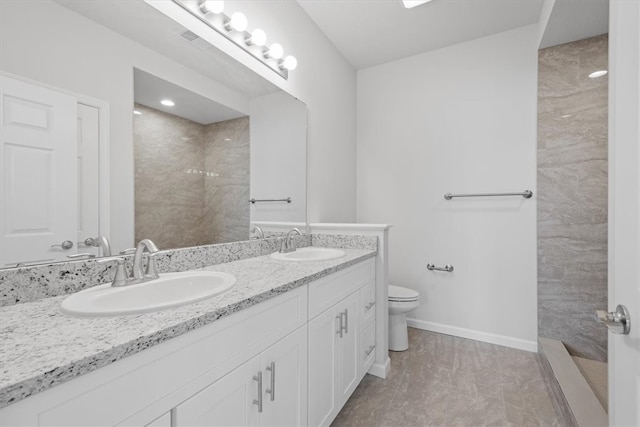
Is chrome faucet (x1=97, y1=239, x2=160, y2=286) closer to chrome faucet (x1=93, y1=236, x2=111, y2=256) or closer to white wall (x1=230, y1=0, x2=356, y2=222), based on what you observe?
chrome faucet (x1=93, y1=236, x2=111, y2=256)

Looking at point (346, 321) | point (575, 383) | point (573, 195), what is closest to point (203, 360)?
point (346, 321)

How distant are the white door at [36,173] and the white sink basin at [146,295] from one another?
21 centimetres

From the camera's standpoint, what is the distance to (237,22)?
1548mm

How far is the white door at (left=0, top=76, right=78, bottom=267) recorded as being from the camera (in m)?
0.82

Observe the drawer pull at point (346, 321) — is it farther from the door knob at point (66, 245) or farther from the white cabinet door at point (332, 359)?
the door knob at point (66, 245)

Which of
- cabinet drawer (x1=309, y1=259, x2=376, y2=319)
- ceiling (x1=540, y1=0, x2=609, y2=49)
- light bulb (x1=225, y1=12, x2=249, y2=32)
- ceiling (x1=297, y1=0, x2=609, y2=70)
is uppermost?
ceiling (x1=297, y1=0, x2=609, y2=70)

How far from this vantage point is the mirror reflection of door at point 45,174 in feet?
2.70

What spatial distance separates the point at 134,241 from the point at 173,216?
0.18 meters

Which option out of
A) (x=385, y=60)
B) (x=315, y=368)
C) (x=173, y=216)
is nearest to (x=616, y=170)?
(x=315, y=368)

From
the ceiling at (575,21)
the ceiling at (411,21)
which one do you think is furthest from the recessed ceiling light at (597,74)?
the ceiling at (411,21)

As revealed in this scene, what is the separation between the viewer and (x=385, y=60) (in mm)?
2785

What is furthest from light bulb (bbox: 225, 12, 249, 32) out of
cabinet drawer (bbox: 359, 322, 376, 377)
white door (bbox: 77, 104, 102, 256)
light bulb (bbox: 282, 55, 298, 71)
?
cabinet drawer (bbox: 359, 322, 376, 377)

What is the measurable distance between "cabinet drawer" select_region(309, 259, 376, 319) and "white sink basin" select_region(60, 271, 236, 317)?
1.23 feet

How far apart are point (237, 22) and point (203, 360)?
1576mm
